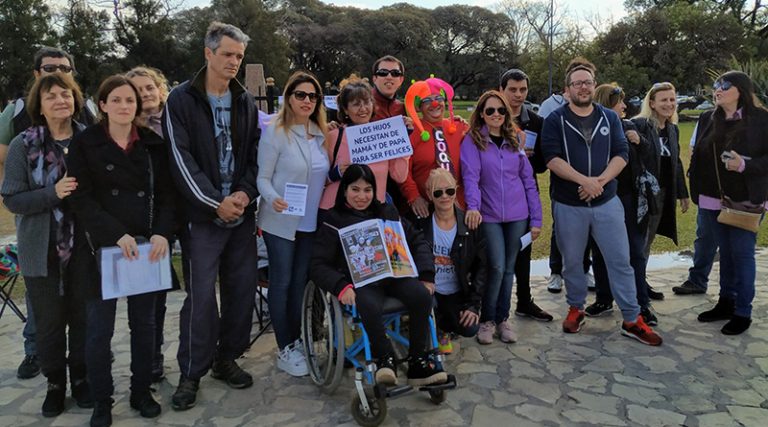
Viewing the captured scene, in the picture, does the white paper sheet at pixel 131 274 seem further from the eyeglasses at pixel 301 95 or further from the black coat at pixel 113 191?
the eyeglasses at pixel 301 95

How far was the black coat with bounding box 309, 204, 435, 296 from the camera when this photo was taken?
11.5ft

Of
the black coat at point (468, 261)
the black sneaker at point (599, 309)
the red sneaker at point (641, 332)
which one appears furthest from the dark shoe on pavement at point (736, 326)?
the black coat at point (468, 261)

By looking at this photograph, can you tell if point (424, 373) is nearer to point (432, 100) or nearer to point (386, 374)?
point (386, 374)

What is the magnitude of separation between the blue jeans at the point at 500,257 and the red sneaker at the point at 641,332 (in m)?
0.98

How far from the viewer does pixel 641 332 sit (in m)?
4.40

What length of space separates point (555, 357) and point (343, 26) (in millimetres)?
50790

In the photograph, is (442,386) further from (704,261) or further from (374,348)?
(704,261)

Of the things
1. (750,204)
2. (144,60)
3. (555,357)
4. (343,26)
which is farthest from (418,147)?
(343,26)

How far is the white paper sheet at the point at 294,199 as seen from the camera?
3568mm

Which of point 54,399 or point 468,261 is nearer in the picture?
point 54,399

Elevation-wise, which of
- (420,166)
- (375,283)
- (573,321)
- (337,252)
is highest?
(420,166)

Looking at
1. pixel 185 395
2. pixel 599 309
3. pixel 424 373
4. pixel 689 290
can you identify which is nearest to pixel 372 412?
pixel 424 373

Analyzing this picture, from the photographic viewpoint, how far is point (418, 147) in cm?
414

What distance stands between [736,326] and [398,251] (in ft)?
9.78
